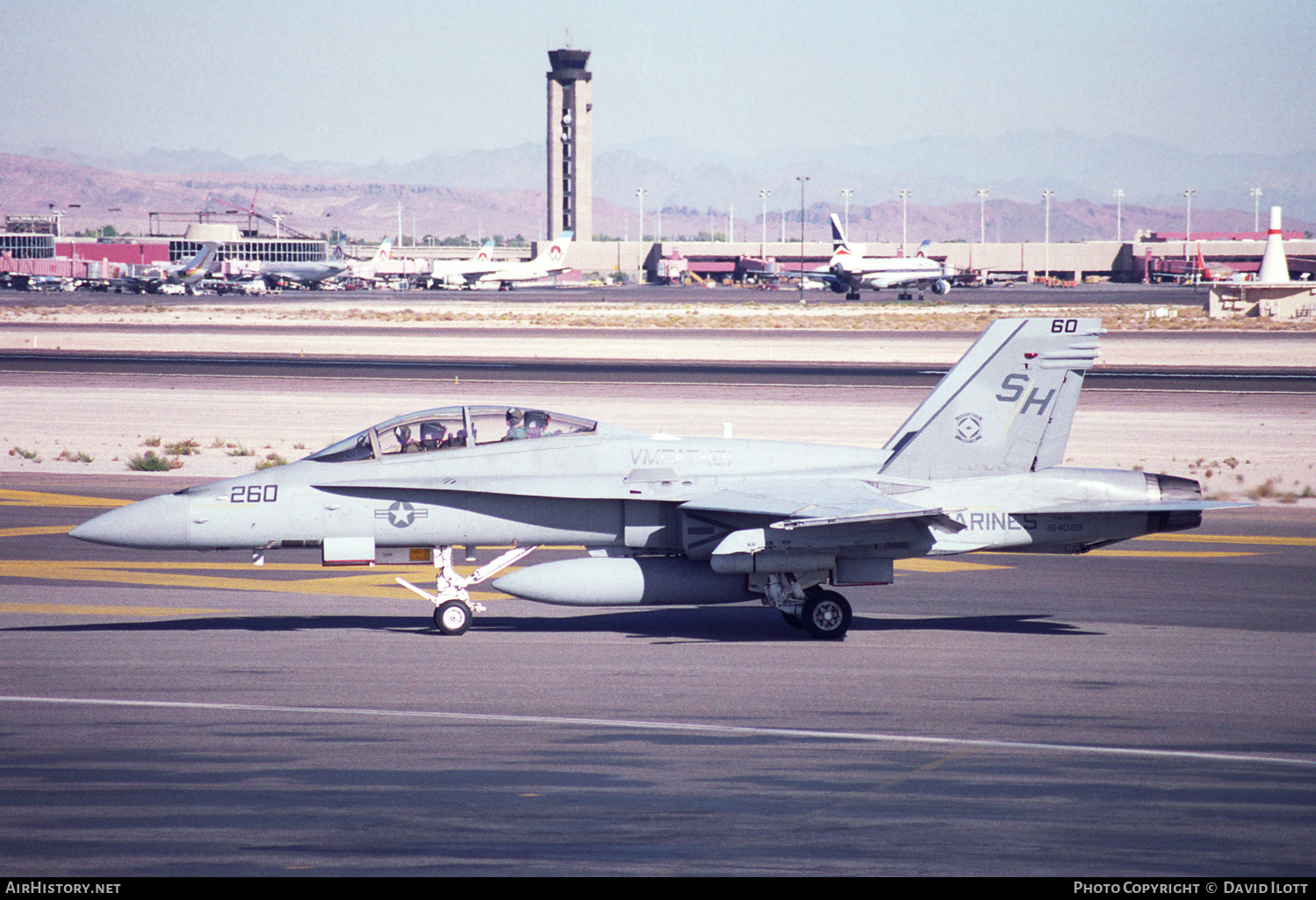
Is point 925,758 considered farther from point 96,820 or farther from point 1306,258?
point 1306,258

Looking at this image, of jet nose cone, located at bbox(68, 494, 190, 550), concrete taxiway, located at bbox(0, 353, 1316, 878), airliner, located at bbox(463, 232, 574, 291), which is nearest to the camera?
concrete taxiway, located at bbox(0, 353, 1316, 878)

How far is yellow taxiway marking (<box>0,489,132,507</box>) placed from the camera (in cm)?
2712

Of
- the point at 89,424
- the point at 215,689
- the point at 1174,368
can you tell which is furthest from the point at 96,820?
the point at 1174,368

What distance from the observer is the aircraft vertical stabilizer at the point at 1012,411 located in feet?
56.0

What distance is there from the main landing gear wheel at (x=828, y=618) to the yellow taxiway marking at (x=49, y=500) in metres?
16.8

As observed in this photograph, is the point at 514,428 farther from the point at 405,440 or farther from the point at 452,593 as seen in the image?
the point at 452,593

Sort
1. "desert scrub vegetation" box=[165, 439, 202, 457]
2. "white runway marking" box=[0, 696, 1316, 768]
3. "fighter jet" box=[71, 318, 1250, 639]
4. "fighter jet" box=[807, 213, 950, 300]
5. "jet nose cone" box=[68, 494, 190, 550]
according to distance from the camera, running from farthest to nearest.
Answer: "fighter jet" box=[807, 213, 950, 300] < "desert scrub vegetation" box=[165, 439, 202, 457] < "fighter jet" box=[71, 318, 1250, 639] < "jet nose cone" box=[68, 494, 190, 550] < "white runway marking" box=[0, 696, 1316, 768]

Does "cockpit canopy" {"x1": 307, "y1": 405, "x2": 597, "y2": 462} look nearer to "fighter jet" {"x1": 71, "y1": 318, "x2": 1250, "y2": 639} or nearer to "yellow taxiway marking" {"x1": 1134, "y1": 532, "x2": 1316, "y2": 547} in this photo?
"fighter jet" {"x1": 71, "y1": 318, "x2": 1250, "y2": 639}

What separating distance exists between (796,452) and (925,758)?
257 inches

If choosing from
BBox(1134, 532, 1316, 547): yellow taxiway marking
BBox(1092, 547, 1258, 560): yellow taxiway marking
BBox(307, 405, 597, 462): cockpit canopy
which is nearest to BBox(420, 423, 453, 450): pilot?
BBox(307, 405, 597, 462): cockpit canopy

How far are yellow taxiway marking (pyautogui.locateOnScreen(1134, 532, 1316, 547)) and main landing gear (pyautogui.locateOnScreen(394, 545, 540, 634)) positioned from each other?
520 inches

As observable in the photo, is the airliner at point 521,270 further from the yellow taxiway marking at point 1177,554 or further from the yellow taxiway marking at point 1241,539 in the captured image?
the yellow taxiway marking at point 1177,554

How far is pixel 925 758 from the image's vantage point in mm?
11117

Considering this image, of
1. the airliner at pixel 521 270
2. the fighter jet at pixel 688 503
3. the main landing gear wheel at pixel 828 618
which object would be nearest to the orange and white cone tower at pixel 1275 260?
the airliner at pixel 521 270
